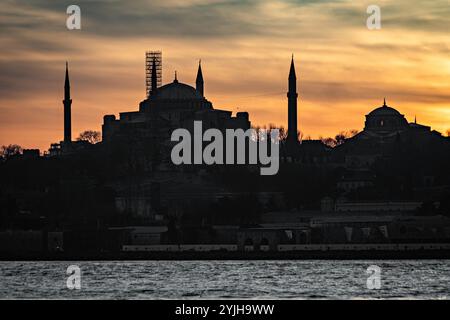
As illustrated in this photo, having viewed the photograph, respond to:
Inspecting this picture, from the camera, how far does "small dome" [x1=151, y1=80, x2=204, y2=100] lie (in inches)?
4438

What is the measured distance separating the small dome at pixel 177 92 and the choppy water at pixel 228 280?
56676mm

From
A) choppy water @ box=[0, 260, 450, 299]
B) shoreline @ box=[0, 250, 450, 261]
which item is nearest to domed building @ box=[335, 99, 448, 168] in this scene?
shoreline @ box=[0, 250, 450, 261]

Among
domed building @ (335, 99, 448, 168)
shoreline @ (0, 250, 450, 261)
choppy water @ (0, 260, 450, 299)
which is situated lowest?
choppy water @ (0, 260, 450, 299)

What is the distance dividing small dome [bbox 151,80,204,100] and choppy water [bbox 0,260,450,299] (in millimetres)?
56676

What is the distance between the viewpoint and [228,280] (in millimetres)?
40594

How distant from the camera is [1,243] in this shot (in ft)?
203

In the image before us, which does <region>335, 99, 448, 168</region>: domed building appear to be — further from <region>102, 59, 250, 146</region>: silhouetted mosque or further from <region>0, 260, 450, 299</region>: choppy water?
<region>0, 260, 450, 299</region>: choppy water

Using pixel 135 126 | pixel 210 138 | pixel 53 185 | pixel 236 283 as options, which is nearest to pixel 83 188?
pixel 53 185

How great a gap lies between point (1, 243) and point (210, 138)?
3324 cm

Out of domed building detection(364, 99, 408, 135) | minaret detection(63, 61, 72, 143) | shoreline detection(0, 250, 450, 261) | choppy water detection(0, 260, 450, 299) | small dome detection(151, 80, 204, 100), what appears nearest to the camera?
choppy water detection(0, 260, 450, 299)

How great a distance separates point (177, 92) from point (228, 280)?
73182 mm

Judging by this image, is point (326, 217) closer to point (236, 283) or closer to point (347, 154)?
point (236, 283)

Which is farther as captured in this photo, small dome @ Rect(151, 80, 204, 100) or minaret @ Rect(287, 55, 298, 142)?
small dome @ Rect(151, 80, 204, 100)

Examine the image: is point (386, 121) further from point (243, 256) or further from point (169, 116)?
point (243, 256)
